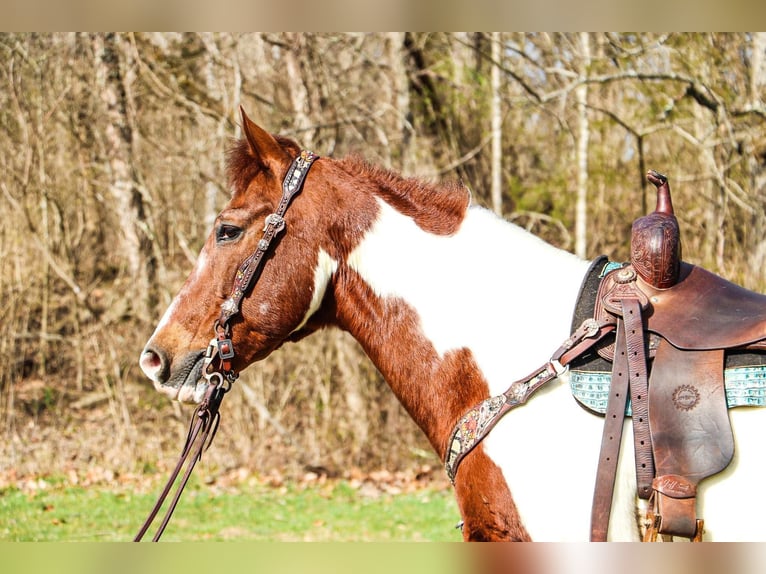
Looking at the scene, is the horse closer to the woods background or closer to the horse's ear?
the horse's ear

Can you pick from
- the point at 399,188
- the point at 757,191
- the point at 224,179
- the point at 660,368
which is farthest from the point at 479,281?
the point at 757,191

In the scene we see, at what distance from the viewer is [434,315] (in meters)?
2.26

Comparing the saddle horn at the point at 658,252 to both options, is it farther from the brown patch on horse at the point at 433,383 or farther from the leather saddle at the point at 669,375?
the brown patch on horse at the point at 433,383

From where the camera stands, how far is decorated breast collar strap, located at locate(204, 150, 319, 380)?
7.71 feet

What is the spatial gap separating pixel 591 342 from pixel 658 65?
22.3ft

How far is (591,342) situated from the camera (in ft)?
6.55

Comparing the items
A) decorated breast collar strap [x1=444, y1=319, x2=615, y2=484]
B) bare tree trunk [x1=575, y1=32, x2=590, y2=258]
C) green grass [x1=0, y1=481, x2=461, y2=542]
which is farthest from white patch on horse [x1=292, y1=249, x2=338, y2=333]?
bare tree trunk [x1=575, y1=32, x2=590, y2=258]

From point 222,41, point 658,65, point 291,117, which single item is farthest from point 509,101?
point 222,41

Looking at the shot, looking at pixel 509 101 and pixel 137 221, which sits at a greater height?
pixel 509 101

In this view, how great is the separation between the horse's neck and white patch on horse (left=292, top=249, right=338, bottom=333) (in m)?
0.05

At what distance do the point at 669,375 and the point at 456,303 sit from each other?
67 cm

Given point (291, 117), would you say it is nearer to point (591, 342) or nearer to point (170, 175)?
point (170, 175)

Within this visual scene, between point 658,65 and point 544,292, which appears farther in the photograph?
point 658,65

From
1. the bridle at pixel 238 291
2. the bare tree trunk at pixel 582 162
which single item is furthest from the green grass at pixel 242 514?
the bridle at pixel 238 291
